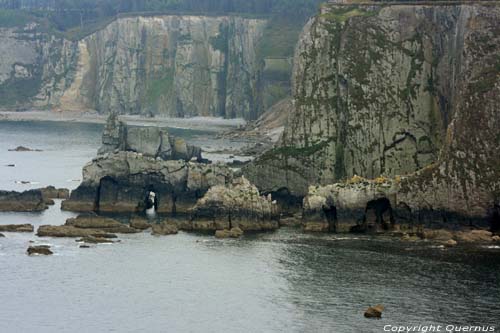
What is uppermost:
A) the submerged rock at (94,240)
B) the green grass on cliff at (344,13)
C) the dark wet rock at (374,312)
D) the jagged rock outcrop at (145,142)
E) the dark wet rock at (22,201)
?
the green grass on cliff at (344,13)

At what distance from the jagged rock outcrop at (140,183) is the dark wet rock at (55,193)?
8.98m

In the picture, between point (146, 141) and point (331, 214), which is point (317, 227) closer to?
point (331, 214)

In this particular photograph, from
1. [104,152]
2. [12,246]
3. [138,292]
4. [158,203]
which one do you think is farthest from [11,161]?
[138,292]

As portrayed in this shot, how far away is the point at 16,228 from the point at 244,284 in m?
25.9

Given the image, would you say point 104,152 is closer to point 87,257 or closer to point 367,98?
point 367,98

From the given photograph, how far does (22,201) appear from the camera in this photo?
A: 119 meters

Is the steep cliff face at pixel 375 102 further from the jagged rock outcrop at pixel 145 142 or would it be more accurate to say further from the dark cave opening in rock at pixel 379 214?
the jagged rock outcrop at pixel 145 142

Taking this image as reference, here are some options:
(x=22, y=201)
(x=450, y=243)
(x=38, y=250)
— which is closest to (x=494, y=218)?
(x=450, y=243)

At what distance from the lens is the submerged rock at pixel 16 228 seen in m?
106

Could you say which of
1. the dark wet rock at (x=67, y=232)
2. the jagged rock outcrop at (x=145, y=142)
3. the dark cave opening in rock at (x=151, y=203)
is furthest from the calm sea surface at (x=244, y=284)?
the jagged rock outcrop at (x=145, y=142)

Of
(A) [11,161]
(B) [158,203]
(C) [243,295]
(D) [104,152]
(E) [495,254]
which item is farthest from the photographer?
(A) [11,161]

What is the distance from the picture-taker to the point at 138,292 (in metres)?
85.1

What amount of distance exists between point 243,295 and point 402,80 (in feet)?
130

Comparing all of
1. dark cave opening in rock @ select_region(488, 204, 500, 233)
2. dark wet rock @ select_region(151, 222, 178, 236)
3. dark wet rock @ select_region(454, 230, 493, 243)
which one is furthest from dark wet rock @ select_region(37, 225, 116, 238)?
dark cave opening in rock @ select_region(488, 204, 500, 233)
